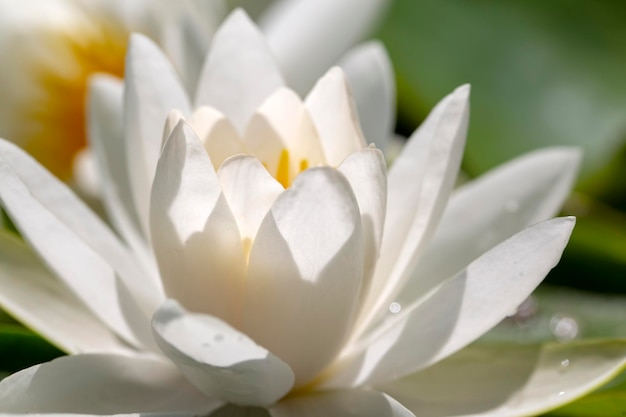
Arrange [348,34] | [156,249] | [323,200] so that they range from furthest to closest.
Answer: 1. [348,34]
2. [156,249]
3. [323,200]

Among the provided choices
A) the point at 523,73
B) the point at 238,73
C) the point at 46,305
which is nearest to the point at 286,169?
the point at 238,73

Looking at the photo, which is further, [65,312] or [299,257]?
[65,312]

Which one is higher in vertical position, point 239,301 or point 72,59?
point 72,59

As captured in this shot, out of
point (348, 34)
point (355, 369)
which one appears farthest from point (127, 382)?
point (348, 34)

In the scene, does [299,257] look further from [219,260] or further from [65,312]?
[65,312]

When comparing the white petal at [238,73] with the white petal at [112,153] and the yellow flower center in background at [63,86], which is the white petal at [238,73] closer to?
the white petal at [112,153]

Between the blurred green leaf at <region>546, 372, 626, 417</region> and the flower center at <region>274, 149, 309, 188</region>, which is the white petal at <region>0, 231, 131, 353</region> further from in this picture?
the blurred green leaf at <region>546, 372, 626, 417</region>

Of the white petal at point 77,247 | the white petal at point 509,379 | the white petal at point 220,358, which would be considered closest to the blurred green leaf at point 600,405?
the white petal at point 509,379
